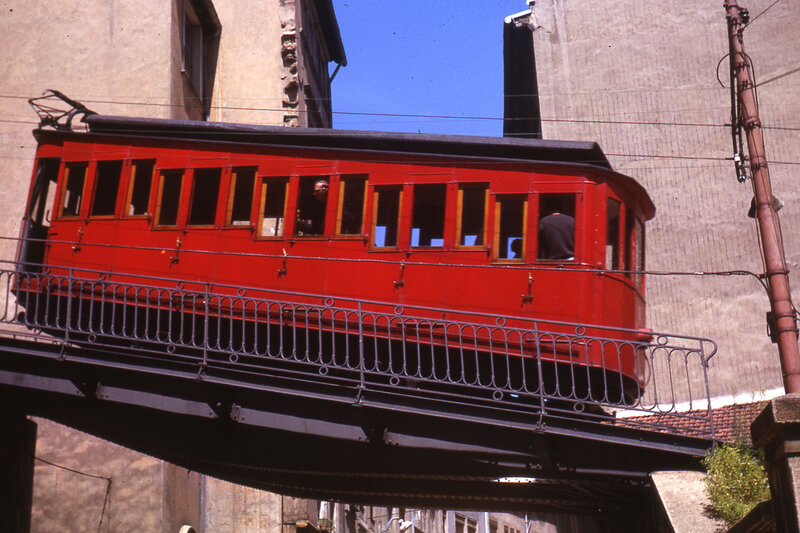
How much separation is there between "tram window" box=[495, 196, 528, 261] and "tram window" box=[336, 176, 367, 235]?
65.5 inches

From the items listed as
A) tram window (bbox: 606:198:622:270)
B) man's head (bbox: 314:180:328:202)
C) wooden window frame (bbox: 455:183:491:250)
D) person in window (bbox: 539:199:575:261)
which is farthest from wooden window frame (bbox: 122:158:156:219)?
tram window (bbox: 606:198:622:270)

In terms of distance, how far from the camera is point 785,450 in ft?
17.4

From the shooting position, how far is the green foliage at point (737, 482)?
26.5ft

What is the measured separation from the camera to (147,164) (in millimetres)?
12305

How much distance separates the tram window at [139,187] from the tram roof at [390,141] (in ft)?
1.81

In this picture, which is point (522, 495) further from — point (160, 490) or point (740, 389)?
point (740, 389)

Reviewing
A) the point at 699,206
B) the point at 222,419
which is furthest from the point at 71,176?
the point at 699,206

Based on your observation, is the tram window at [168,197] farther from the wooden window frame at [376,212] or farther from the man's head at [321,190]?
the wooden window frame at [376,212]

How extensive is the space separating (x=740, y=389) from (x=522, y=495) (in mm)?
8619

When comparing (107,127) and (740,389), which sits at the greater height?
(107,127)

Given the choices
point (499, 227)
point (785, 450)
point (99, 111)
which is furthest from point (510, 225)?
point (99, 111)

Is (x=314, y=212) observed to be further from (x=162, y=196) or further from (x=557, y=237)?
(x=557, y=237)

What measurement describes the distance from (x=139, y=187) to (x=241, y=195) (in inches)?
55.5

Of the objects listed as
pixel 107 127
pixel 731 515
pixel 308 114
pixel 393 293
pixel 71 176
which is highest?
pixel 308 114
